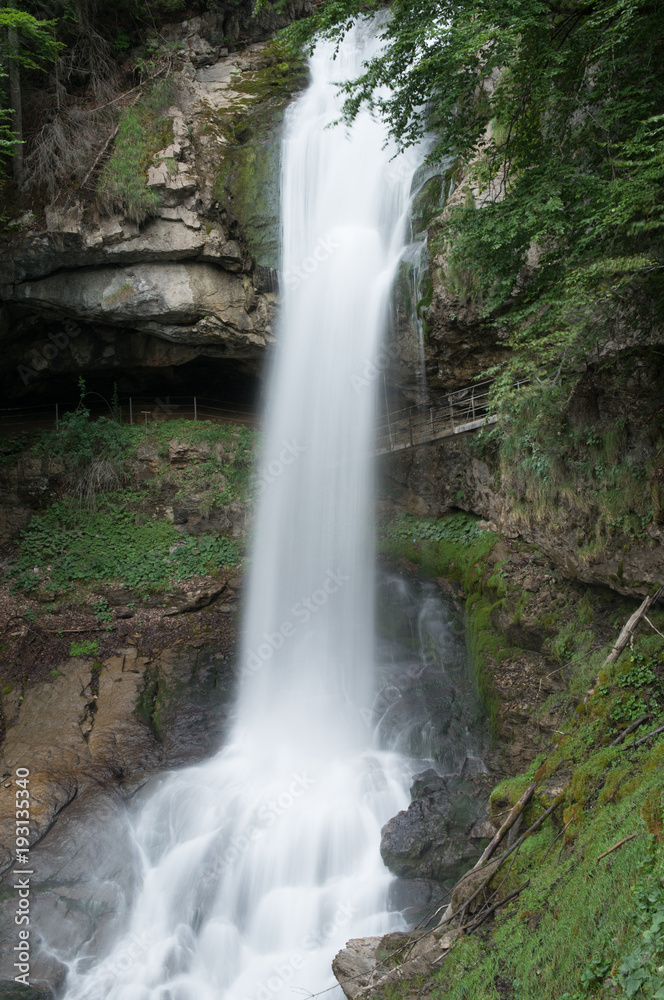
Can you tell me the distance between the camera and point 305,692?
9617 millimetres

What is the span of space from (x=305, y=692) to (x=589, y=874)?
6.45 metres

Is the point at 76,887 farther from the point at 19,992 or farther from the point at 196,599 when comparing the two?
the point at 196,599

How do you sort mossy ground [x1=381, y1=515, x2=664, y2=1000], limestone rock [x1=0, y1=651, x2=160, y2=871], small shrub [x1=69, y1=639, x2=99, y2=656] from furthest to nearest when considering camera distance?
1. small shrub [x1=69, y1=639, x2=99, y2=656]
2. limestone rock [x1=0, y1=651, x2=160, y2=871]
3. mossy ground [x1=381, y1=515, x2=664, y2=1000]

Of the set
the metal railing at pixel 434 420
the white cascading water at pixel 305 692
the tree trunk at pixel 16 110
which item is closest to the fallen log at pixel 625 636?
the white cascading water at pixel 305 692

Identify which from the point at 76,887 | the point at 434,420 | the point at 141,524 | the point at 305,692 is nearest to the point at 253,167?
the point at 434,420

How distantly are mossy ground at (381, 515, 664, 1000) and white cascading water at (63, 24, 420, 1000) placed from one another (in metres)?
2.33

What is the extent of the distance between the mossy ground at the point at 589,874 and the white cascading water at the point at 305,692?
233cm

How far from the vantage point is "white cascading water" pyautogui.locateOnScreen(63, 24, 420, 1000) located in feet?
19.9

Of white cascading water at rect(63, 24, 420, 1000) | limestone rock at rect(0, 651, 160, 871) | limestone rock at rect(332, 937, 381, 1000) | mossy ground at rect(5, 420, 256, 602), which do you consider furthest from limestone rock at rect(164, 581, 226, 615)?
limestone rock at rect(332, 937, 381, 1000)

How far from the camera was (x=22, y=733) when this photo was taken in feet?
27.0

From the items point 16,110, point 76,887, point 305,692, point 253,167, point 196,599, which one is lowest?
point 76,887

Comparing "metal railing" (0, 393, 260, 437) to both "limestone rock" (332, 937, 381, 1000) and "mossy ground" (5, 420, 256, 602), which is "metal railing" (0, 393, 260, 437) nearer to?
"mossy ground" (5, 420, 256, 602)

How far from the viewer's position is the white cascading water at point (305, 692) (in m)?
6.08

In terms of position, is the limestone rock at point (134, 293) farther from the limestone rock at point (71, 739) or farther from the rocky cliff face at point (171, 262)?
the limestone rock at point (71, 739)
